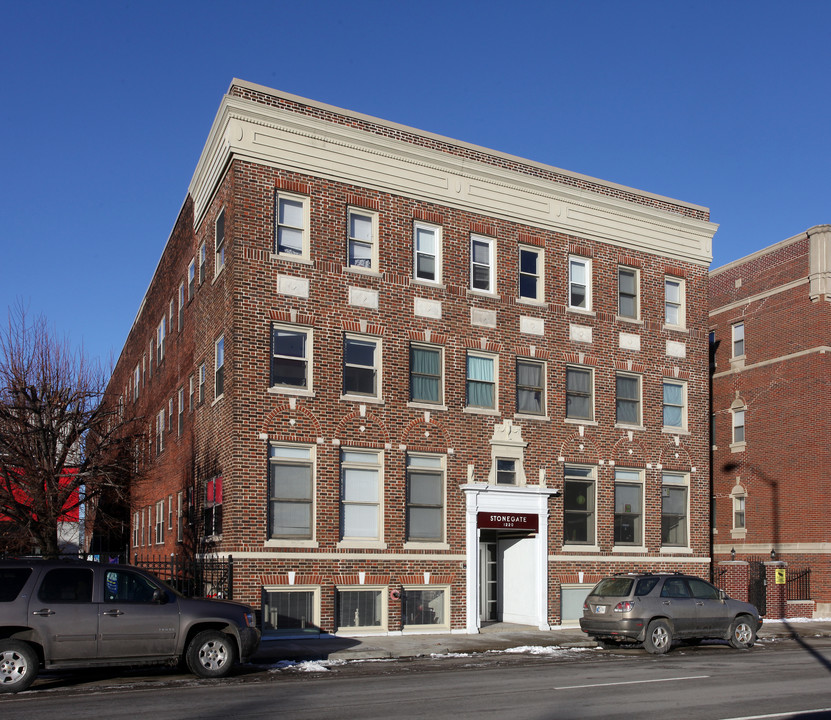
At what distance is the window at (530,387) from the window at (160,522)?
13623mm

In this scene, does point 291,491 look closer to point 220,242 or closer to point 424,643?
point 424,643

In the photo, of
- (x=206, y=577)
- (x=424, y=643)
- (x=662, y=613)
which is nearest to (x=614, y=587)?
(x=662, y=613)

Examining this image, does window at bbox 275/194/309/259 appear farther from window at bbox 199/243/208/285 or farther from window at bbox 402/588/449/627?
window at bbox 402/588/449/627

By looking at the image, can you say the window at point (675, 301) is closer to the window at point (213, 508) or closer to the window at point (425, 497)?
the window at point (425, 497)

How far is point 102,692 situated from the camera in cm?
1366

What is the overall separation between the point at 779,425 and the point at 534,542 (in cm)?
1311

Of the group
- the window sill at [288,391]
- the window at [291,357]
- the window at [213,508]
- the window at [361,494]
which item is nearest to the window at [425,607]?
the window at [361,494]

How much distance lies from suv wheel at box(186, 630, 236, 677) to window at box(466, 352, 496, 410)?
1089 cm

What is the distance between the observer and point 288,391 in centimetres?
2208

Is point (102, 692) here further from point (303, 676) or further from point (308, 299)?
point (308, 299)

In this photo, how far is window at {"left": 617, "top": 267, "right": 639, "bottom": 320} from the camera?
2773cm

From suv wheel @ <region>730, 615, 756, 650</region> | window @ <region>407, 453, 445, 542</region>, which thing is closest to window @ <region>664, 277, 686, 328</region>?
window @ <region>407, 453, 445, 542</region>

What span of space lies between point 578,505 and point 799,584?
33.7 ft

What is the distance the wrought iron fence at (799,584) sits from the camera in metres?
31.0
